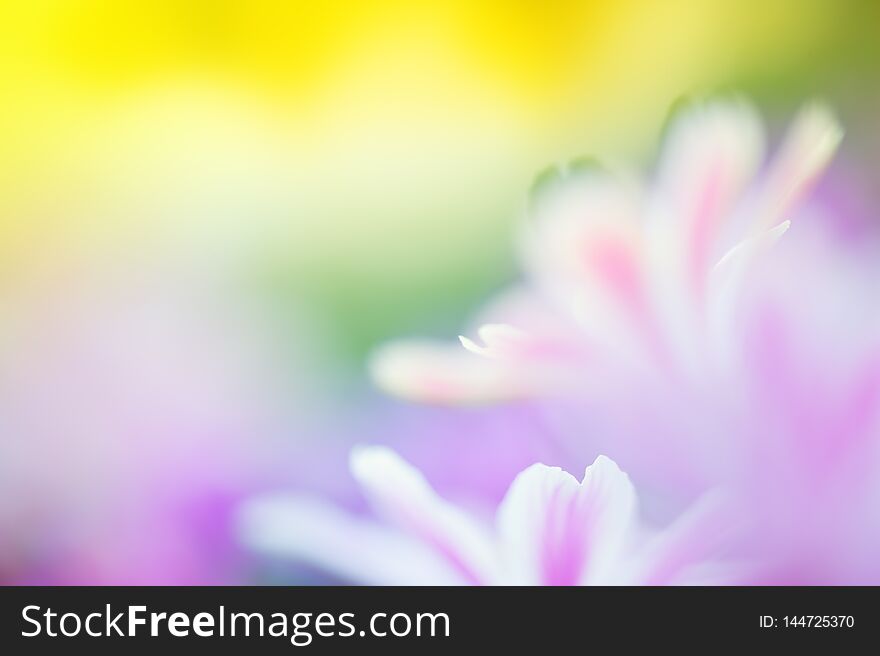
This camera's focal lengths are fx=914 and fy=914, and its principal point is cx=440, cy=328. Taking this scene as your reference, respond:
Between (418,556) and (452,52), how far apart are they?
656 mm

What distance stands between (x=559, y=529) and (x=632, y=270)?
348 mm

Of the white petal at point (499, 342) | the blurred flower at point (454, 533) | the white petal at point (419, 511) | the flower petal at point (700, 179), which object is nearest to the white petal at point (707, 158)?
the flower petal at point (700, 179)

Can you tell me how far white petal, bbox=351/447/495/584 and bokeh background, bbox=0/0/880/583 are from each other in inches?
1.1

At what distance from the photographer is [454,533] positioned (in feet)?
3.86

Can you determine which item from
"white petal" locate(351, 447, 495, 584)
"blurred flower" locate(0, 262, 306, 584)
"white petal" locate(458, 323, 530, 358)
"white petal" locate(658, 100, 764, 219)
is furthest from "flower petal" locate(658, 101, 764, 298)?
"blurred flower" locate(0, 262, 306, 584)

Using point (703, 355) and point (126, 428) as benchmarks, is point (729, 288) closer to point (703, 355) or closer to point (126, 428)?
point (703, 355)

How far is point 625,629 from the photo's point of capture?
46.4 inches

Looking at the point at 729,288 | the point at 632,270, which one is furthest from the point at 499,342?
the point at 729,288

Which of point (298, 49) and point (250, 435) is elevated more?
point (298, 49)

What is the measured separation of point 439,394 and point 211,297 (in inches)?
12.5

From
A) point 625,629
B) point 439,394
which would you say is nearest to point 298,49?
point 439,394

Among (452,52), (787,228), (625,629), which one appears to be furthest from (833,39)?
(625,629)

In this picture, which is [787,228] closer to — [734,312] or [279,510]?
[734,312]

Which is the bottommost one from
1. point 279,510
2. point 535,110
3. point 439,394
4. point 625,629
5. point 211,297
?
point 625,629
